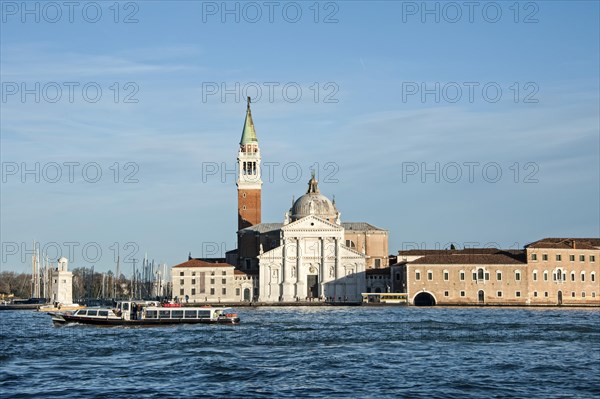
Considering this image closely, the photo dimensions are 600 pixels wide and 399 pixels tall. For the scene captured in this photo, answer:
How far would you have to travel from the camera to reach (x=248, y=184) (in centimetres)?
11669

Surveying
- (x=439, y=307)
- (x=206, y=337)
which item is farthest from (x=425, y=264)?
(x=206, y=337)

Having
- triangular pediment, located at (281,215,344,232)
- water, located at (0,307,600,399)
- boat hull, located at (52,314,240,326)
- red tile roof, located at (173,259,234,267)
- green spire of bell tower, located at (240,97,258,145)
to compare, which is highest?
green spire of bell tower, located at (240,97,258,145)

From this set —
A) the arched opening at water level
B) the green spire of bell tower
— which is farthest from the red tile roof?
the arched opening at water level

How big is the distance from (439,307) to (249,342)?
4940 centimetres

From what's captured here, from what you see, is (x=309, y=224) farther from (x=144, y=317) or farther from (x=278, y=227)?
(x=144, y=317)

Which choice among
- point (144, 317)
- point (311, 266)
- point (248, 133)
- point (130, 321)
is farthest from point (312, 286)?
point (130, 321)

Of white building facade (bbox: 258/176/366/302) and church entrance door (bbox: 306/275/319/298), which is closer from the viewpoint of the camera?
white building facade (bbox: 258/176/366/302)

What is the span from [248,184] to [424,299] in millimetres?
27758

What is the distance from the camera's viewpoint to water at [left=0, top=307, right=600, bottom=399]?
29.8 metres

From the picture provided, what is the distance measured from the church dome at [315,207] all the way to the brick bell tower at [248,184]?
4.76 m

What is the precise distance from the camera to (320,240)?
10419 cm

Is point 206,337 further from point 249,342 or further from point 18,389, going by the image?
point 18,389

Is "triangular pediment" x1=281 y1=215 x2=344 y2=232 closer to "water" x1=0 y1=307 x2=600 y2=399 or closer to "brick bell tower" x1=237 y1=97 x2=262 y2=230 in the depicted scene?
"brick bell tower" x1=237 y1=97 x2=262 y2=230

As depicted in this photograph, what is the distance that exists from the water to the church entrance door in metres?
48.3
